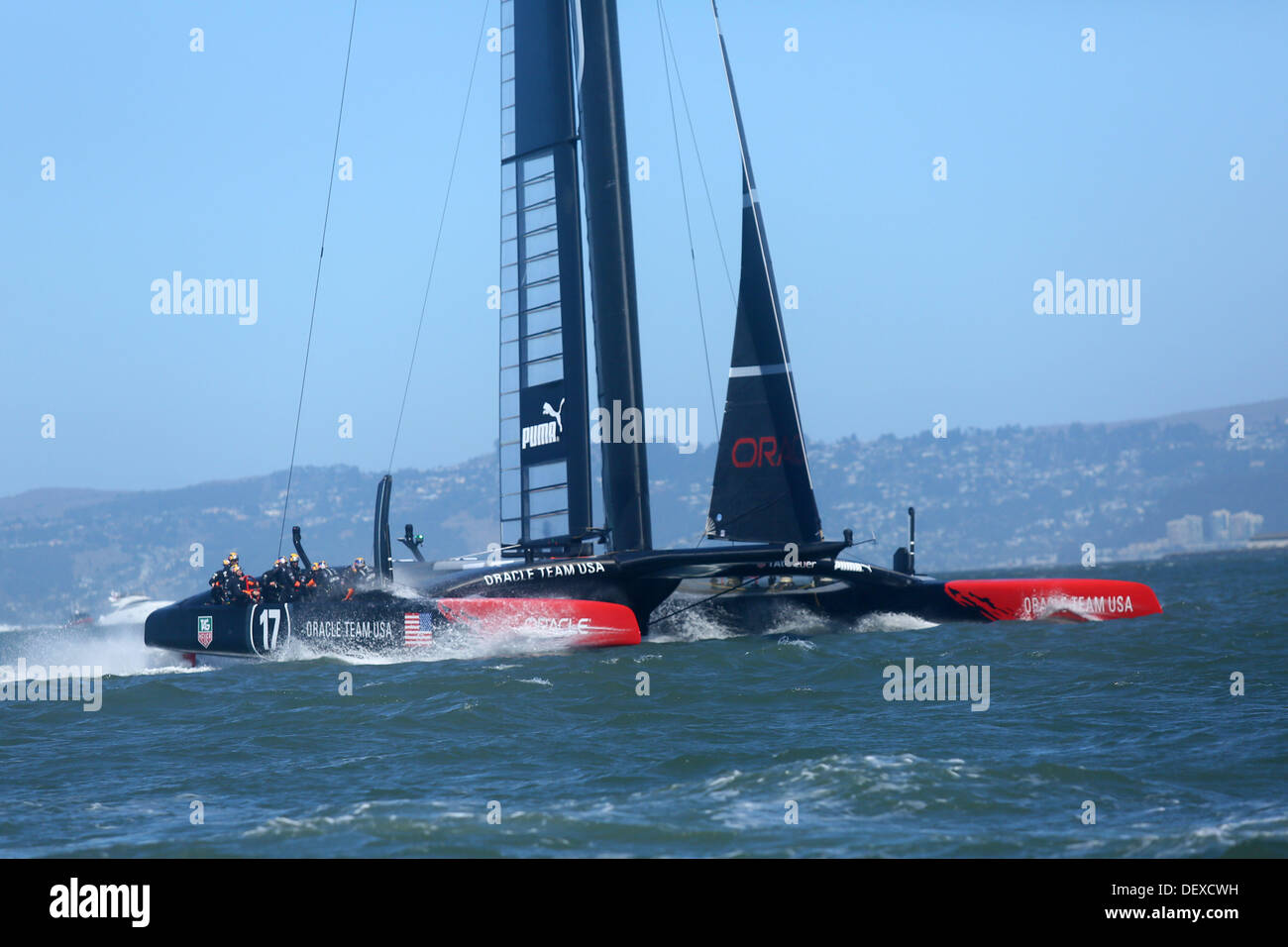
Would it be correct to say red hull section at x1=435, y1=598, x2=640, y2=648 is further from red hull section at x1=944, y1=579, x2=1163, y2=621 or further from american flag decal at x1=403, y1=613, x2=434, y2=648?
red hull section at x1=944, y1=579, x2=1163, y2=621

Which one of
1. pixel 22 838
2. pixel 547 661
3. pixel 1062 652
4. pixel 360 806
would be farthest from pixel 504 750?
pixel 1062 652

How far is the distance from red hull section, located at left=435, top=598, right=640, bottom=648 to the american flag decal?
0.83ft

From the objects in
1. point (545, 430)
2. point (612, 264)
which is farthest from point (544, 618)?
point (612, 264)

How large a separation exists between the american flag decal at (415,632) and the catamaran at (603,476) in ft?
0.84

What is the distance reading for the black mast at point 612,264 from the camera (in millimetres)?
14859

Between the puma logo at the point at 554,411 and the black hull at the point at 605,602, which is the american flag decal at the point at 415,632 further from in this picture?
the puma logo at the point at 554,411

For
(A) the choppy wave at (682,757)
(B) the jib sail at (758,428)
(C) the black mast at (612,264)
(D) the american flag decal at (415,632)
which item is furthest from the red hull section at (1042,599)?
(D) the american flag decal at (415,632)

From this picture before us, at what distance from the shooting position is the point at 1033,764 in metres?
6.92

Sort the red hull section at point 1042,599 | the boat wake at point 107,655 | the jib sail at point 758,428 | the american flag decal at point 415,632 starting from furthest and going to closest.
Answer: the boat wake at point 107,655 → the red hull section at point 1042,599 → the jib sail at point 758,428 → the american flag decal at point 415,632

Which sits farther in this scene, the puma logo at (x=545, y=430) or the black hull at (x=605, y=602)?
the puma logo at (x=545, y=430)

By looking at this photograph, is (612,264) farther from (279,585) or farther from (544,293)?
(279,585)

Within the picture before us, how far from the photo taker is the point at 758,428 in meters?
15.1
